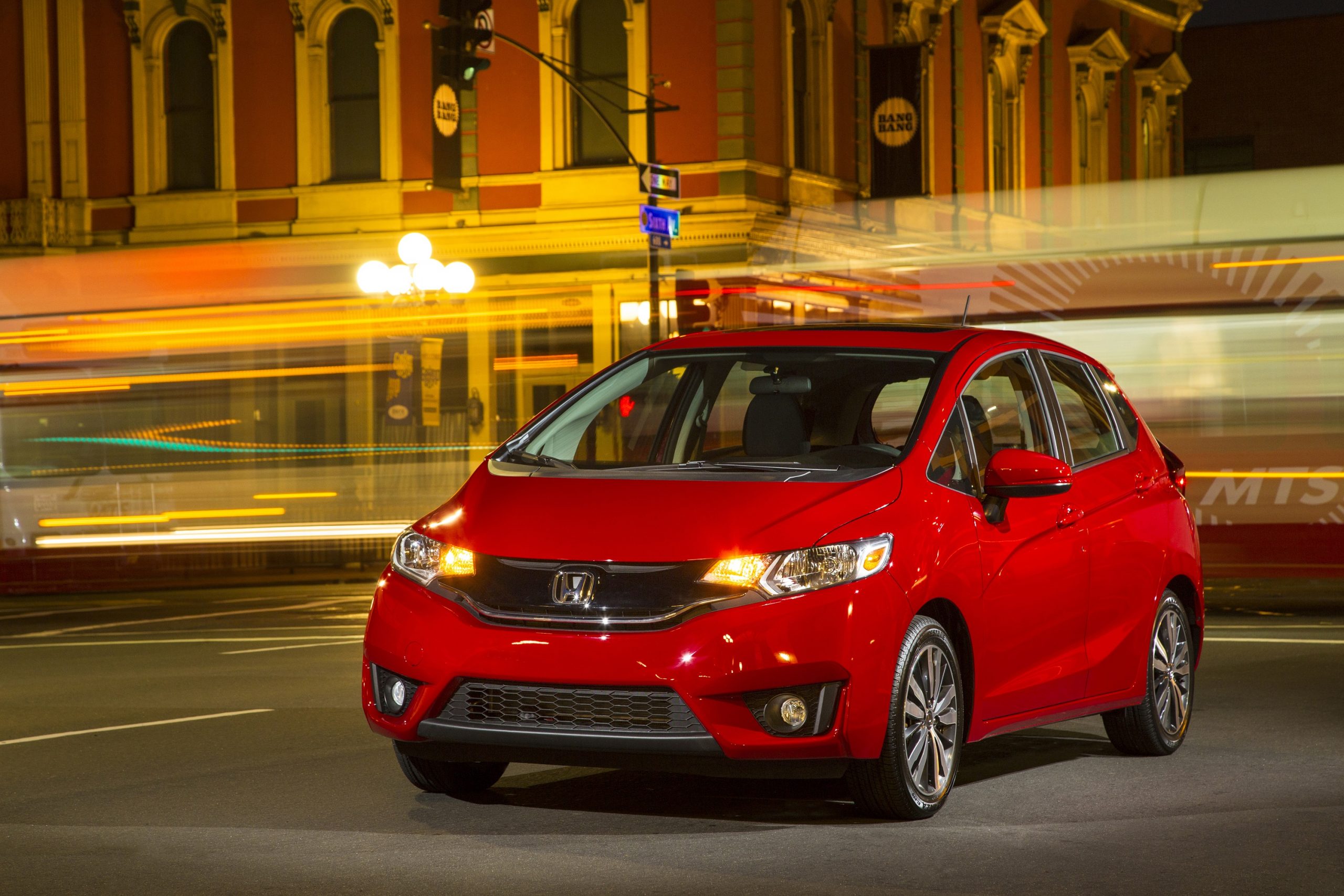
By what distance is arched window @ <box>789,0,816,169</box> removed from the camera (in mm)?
33781

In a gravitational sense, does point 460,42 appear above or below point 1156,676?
above

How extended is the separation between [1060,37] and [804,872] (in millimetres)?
43782

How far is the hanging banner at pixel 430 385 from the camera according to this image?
2267 centimetres

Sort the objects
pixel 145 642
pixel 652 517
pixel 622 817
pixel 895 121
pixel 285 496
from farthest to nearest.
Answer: pixel 895 121
pixel 285 496
pixel 145 642
pixel 622 817
pixel 652 517

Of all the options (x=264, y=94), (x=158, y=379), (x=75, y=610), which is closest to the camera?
(x=75, y=610)

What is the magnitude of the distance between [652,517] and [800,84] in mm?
28710

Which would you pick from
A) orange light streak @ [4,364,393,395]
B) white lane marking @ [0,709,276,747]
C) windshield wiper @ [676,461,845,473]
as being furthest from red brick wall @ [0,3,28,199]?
windshield wiper @ [676,461,845,473]

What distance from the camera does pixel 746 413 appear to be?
7.55 meters

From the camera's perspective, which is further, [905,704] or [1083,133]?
[1083,133]

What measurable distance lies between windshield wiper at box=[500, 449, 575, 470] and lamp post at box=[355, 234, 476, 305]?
1570cm

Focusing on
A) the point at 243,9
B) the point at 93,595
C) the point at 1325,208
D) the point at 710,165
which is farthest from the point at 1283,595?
the point at 243,9

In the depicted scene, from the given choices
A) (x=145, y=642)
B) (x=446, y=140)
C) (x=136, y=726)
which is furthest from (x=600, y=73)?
(x=136, y=726)

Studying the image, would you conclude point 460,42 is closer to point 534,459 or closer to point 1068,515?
point 534,459

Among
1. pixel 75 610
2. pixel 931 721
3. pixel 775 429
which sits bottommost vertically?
pixel 75 610
